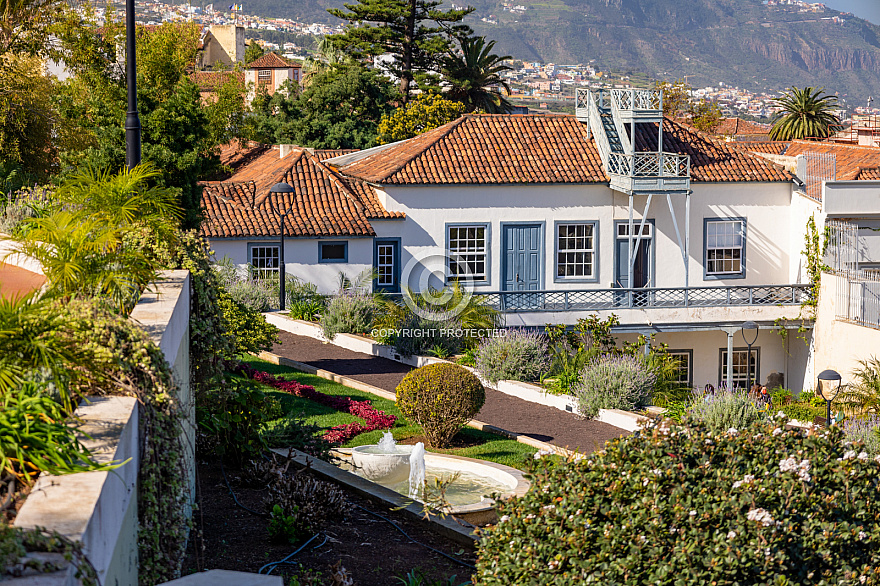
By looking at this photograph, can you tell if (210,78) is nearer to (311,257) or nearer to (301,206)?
(301,206)

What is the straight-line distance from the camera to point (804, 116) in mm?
52062

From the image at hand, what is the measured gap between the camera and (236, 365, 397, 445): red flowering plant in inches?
512

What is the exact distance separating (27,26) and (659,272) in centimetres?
1865

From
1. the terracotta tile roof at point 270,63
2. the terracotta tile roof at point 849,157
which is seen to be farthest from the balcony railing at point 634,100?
the terracotta tile roof at point 270,63

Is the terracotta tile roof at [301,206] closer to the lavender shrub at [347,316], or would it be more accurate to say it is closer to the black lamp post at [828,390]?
the lavender shrub at [347,316]

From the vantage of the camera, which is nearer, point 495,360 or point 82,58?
point 495,360

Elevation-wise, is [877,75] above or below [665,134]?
above

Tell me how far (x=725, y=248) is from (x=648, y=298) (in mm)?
4200

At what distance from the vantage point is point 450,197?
28.4m

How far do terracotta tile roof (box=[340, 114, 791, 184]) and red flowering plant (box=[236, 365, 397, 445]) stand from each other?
41.7 feet

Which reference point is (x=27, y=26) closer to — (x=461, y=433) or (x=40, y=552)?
(x=461, y=433)

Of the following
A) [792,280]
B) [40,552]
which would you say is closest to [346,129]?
[792,280]

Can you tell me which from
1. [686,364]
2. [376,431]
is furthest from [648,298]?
[376,431]

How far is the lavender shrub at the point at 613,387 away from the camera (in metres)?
15.5
